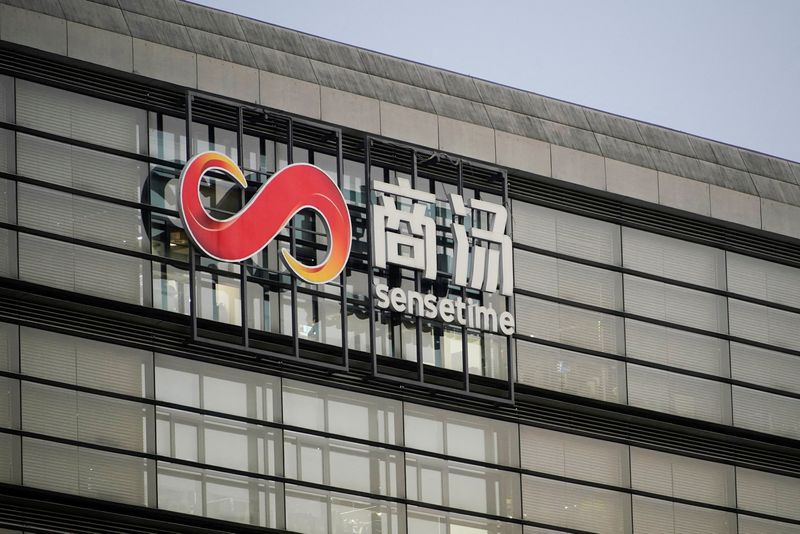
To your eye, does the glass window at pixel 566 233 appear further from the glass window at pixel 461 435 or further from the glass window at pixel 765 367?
the glass window at pixel 461 435

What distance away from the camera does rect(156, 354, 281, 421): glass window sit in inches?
1592

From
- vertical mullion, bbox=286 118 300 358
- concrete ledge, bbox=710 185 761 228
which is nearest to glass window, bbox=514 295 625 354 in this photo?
concrete ledge, bbox=710 185 761 228

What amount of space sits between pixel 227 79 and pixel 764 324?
63.5 ft

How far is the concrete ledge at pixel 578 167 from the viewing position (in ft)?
162

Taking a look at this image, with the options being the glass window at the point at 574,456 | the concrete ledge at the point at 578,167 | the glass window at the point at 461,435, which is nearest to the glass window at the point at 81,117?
the glass window at the point at 461,435

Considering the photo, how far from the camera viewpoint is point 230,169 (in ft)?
137

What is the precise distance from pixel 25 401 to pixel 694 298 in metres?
21.7

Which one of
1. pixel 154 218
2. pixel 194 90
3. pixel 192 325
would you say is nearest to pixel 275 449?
pixel 192 325

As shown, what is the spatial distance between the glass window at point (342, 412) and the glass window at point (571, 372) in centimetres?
465

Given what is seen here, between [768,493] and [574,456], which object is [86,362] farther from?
[768,493]

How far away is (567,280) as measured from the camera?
4847 centimetres

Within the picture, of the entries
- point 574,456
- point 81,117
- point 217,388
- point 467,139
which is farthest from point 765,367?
point 81,117

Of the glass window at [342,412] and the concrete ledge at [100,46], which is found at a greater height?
the concrete ledge at [100,46]

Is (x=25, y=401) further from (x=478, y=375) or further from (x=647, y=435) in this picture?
(x=647, y=435)
